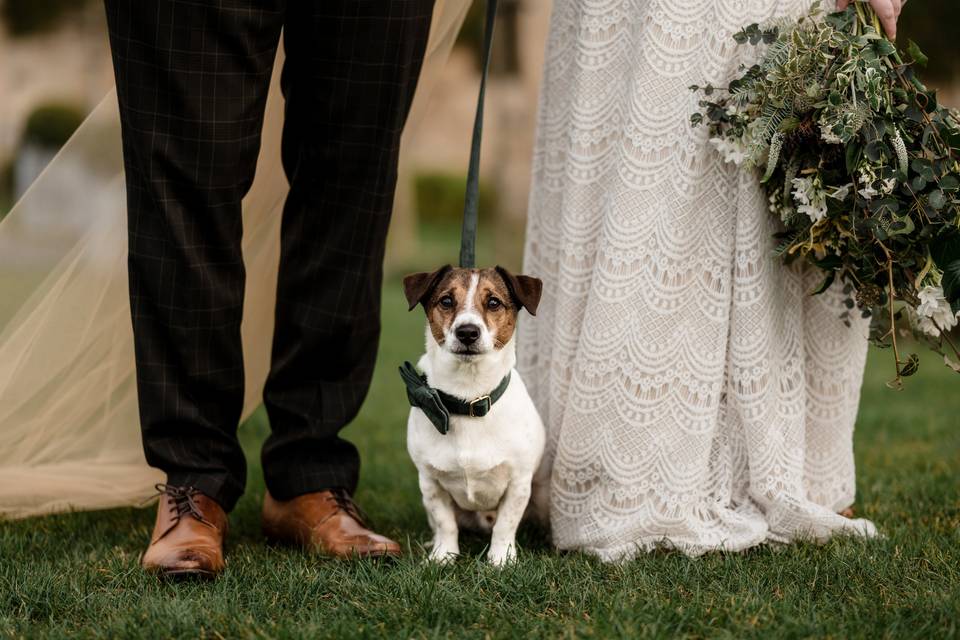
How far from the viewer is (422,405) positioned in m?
2.67


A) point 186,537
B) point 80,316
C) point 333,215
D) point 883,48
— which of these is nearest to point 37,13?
point 80,316

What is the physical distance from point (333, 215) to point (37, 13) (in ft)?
63.3


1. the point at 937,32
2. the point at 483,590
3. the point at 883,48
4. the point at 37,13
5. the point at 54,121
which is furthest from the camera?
the point at 54,121

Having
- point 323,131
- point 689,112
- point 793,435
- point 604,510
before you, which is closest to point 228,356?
point 323,131

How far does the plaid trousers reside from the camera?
2.43 metres

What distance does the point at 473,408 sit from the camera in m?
2.65

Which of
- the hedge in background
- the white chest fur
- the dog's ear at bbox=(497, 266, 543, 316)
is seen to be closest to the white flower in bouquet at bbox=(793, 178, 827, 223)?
the dog's ear at bbox=(497, 266, 543, 316)

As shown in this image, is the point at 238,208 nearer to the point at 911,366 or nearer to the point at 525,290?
the point at 525,290

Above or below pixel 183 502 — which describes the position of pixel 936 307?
above

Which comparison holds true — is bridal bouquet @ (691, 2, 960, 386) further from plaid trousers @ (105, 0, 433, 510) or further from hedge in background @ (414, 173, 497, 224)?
hedge in background @ (414, 173, 497, 224)

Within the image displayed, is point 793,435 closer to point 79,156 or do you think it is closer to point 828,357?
point 828,357

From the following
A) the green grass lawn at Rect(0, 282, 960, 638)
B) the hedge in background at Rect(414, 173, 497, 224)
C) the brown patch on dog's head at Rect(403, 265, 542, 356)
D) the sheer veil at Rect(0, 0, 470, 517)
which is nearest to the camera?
the green grass lawn at Rect(0, 282, 960, 638)

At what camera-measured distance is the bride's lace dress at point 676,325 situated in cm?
271

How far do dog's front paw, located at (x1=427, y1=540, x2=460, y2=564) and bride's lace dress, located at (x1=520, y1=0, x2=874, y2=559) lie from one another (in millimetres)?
335
